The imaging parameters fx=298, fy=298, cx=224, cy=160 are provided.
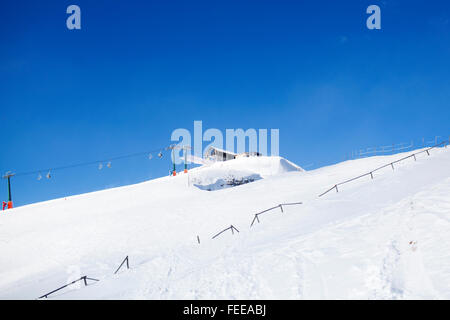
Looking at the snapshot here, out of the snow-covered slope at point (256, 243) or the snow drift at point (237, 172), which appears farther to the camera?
the snow drift at point (237, 172)

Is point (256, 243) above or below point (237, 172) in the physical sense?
below

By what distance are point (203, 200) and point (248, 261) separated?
16.9m

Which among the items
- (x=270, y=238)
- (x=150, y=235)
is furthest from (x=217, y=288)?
(x=150, y=235)

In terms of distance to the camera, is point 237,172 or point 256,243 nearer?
point 256,243

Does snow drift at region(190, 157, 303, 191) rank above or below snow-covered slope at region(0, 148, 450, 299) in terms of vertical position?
above

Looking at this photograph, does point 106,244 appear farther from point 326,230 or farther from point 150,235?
point 326,230

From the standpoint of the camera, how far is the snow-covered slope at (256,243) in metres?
7.55

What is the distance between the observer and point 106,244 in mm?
19000

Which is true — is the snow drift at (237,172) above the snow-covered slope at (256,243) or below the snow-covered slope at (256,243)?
above

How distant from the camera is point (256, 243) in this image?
12.3 meters

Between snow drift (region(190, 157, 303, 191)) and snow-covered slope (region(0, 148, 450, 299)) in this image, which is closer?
snow-covered slope (region(0, 148, 450, 299))

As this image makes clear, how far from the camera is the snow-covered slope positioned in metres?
7.55
